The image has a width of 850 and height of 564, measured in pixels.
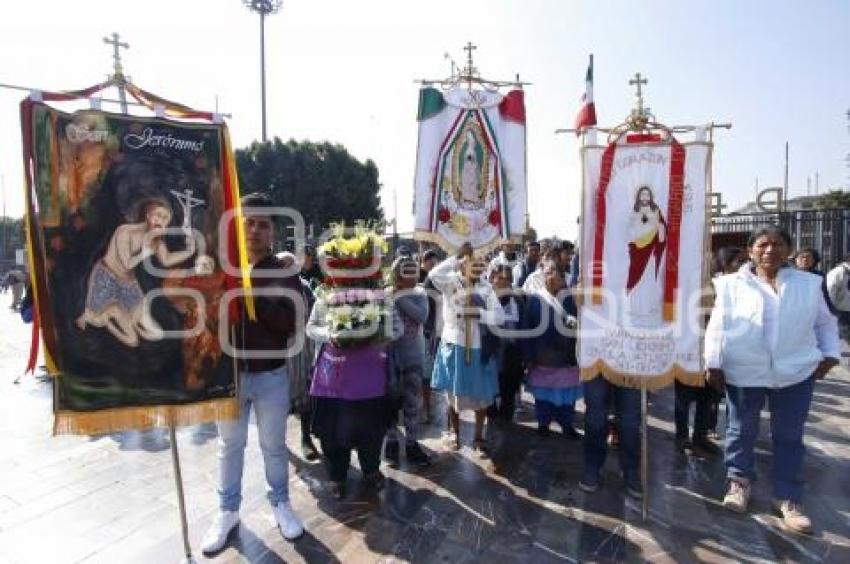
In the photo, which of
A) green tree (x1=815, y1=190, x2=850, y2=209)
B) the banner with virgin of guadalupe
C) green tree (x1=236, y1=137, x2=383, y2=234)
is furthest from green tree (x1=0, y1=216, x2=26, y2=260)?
green tree (x1=815, y1=190, x2=850, y2=209)

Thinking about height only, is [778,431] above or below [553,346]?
below

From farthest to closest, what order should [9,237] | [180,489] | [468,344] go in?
1. [9,237]
2. [468,344]
3. [180,489]

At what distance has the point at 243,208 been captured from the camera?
10.4ft

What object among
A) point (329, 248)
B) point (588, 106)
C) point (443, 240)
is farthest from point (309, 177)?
point (329, 248)

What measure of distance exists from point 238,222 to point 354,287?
109 cm

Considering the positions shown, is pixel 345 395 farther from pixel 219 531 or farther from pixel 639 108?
pixel 639 108

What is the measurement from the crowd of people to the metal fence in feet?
17.8

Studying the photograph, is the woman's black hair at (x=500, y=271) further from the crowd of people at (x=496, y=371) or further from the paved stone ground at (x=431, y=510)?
the paved stone ground at (x=431, y=510)

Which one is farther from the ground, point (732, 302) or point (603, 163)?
point (603, 163)

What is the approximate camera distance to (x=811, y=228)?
12453mm

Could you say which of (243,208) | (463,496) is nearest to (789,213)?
(463,496)

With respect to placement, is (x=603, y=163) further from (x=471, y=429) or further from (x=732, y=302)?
(x=471, y=429)

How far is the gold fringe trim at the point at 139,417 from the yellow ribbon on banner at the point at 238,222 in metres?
0.56

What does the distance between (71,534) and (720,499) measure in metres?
4.34
